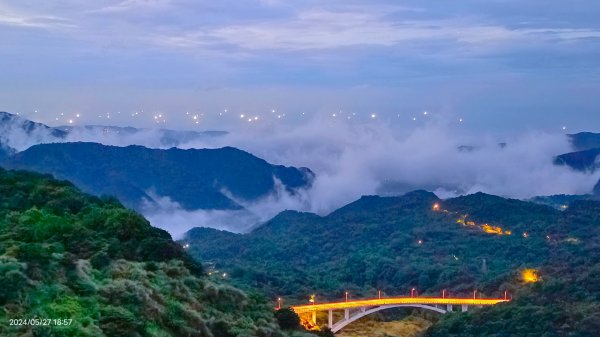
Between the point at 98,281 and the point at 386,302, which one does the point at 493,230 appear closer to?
the point at 386,302

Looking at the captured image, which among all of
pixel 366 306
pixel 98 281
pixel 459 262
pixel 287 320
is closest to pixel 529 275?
pixel 366 306

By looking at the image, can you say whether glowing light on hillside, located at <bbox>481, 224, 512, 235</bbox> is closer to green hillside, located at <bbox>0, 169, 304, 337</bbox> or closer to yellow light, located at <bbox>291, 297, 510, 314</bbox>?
yellow light, located at <bbox>291, 297, 510, 314</bbox>

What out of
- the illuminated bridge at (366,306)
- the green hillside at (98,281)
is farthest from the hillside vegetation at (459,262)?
the green hillside at (98,281)

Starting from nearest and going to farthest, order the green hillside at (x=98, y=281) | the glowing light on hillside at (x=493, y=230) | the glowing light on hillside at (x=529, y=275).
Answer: the green hillside at (x=98, y=281)
the glowing light on hillside at (x=529, y=275)
the glowing light on hillside at (x=493, y=230)

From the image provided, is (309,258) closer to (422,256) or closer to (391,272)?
(422,256)

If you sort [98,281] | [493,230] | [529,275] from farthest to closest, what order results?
[493,230]
[529,275]
[98,281]

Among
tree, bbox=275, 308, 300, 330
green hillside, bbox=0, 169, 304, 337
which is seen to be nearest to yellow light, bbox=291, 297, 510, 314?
tree, bbox=275, 308, 300, 330

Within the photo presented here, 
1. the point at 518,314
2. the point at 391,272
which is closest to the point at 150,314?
the point at 518,314

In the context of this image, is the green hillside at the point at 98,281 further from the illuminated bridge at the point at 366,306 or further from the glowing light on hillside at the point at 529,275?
the glowing light on hillside at the point at 529,275
